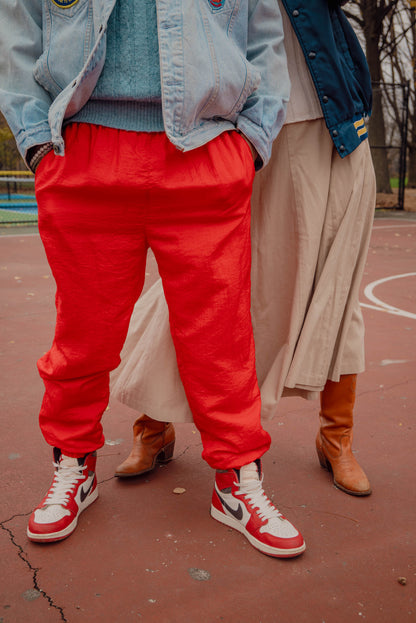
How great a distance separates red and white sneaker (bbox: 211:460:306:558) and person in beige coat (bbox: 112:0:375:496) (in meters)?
0.30

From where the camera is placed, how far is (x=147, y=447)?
2.64 meters

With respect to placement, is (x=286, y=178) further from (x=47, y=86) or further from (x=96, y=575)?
(x=96, y=575)

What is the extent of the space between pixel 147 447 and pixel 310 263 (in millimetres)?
973

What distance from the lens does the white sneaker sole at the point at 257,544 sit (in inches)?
81.7

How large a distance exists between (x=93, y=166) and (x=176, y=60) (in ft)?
1.25

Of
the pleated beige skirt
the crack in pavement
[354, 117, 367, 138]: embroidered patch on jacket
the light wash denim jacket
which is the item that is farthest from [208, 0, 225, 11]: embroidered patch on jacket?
the crack in pavement

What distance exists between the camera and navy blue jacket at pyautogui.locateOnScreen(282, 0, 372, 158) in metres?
2.21

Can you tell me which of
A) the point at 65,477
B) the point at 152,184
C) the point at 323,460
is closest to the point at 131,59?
the point at 152,184

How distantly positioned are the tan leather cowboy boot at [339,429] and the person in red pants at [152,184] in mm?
458

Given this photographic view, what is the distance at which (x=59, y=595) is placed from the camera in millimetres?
1880

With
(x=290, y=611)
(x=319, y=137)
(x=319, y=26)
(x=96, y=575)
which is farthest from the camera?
(x=319, y=137)

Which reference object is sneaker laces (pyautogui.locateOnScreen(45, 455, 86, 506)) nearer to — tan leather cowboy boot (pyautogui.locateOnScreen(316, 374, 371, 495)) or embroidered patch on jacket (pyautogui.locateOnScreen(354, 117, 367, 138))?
tan leather cowboy boot (pyautogui.locateOnScreen(316, 374, 371, 495))

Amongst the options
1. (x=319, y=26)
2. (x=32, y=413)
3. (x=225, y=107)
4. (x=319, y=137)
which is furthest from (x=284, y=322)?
(x=32, y=413)

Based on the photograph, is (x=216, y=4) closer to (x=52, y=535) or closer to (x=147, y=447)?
(x=147, y=447)
